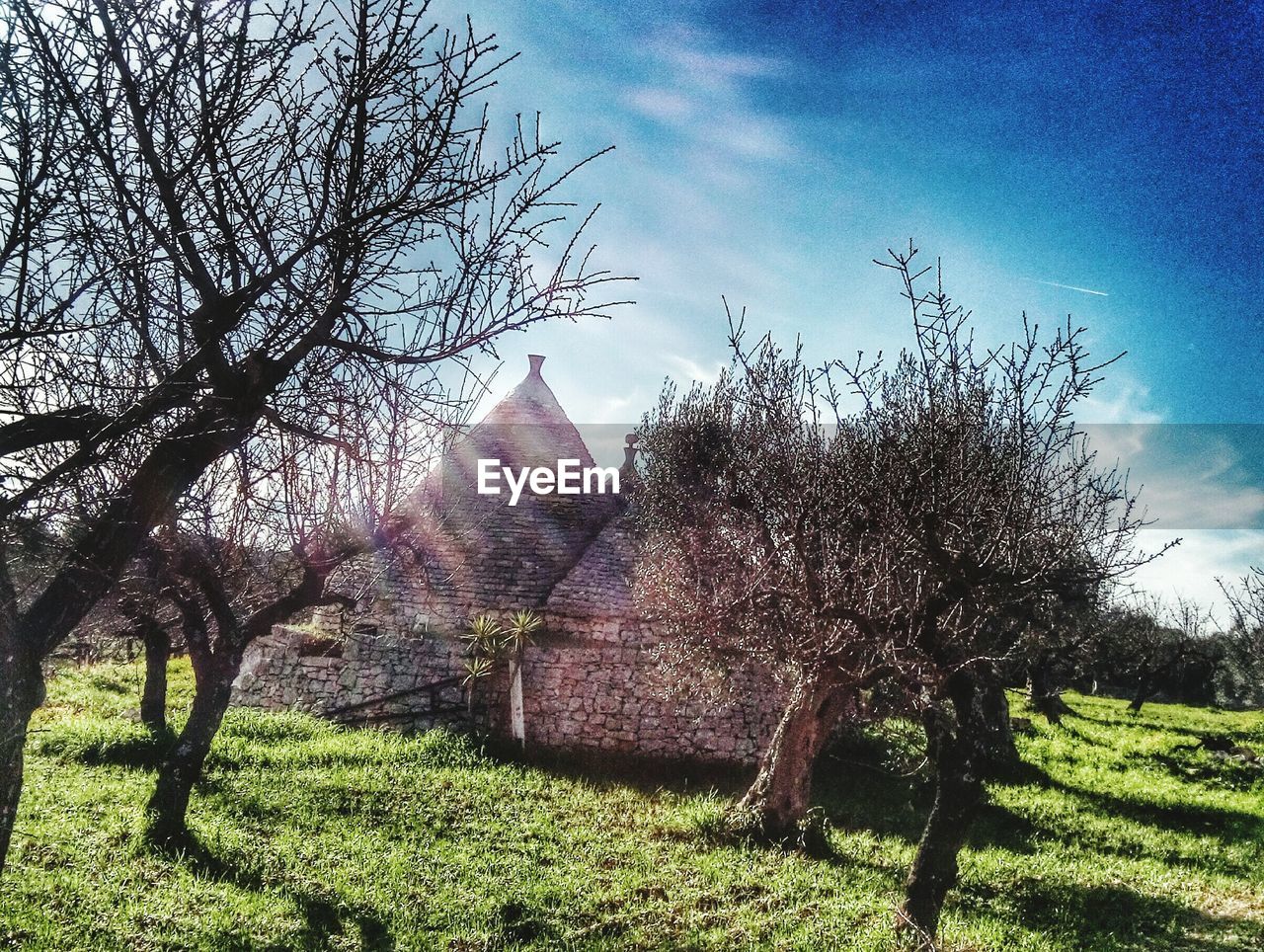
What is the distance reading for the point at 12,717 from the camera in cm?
386

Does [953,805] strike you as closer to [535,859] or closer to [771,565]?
[771,565]

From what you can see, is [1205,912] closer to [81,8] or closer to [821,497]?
[821,497]

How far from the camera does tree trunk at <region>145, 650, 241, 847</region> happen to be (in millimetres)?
8023

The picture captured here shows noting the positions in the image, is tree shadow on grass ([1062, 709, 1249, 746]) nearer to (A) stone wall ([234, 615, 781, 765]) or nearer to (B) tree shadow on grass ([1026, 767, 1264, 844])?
(B) tree shadow on grass ([1026, 767, 1264, 844])

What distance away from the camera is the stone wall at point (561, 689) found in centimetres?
1388

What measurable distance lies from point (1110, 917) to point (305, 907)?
895 centimetres

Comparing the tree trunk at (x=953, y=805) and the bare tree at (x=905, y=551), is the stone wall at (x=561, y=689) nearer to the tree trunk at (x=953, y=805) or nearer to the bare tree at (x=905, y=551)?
the bare tree at (x=905, y=551)

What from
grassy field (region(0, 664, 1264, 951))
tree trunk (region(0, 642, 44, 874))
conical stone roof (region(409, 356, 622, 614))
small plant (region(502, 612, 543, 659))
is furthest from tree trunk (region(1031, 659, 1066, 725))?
tree trunk (region(0, 642, 44, 874))

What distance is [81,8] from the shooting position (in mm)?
3158

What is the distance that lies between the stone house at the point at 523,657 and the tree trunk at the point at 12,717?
7.88 metres

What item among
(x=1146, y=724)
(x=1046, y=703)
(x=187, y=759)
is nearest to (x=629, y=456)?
(x=187, y=759)

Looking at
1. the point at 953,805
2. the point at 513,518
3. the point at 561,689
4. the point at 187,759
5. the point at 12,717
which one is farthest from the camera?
the point at 513,518

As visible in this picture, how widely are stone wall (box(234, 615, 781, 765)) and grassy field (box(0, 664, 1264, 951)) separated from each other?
1.19 m

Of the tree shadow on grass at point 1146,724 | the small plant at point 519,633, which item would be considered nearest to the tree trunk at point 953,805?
the small plant at point 519,633
